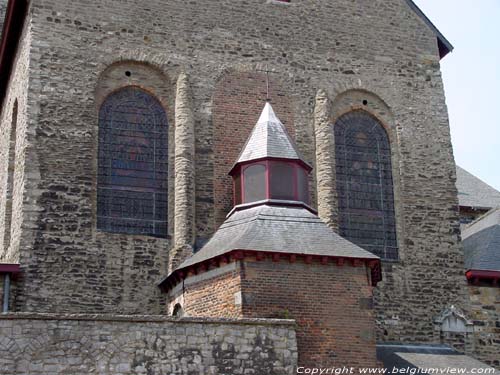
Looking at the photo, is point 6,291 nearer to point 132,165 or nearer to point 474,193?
point 132,165

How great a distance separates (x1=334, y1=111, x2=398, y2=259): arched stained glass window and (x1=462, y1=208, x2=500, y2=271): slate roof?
2.18 m

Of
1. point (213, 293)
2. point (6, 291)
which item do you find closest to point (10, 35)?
point (6, 291)

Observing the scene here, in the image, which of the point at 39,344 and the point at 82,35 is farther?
the point at 82,35

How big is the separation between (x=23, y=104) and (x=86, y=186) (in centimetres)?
261

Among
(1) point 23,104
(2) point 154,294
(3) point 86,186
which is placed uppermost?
(1) point 23,104

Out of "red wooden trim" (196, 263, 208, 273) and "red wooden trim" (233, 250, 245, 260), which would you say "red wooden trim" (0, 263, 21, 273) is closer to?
"red wooden trim" (196, 263, 208, 273)

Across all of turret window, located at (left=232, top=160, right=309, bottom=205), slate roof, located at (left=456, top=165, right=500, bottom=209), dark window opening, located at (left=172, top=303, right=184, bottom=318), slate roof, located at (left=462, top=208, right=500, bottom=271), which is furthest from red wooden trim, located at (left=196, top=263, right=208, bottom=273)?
slate roof, located at (left=456, top=165, right=500, bottom=209)

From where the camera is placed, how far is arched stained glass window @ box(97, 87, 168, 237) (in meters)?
21.2

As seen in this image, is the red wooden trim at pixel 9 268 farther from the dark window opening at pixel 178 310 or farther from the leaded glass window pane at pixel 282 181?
the leaded glass window pane at pixel 282 181

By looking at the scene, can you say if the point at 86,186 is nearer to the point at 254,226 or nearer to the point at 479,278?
the point at 254,226

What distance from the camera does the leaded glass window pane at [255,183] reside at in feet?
66.7

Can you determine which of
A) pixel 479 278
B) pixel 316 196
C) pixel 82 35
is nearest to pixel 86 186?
pixel 82 35

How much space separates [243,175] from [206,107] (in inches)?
106

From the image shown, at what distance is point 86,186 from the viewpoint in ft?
68.4
